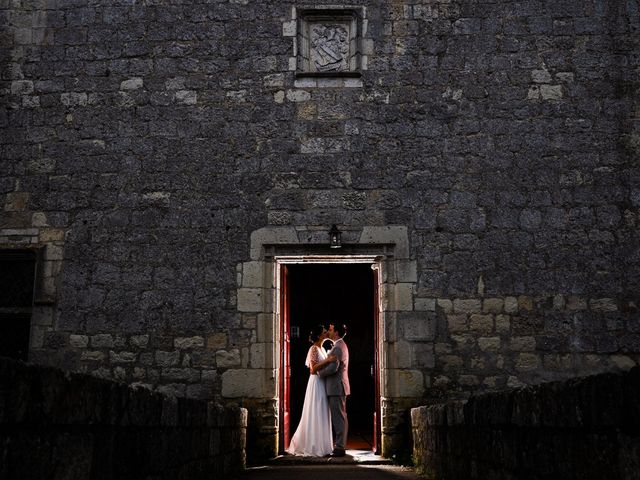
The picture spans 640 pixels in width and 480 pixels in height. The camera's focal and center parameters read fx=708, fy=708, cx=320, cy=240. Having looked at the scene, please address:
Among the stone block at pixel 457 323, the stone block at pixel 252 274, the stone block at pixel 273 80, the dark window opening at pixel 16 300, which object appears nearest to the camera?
the stone block at pixel 457 323

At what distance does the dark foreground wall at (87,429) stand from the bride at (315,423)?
3278 mm

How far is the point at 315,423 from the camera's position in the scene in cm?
701

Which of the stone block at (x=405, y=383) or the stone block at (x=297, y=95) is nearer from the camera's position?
the stone block at (x=405, y=383)

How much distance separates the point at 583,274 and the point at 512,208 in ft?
2.83

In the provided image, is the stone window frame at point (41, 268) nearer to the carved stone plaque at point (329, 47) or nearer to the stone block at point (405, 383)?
the carved stone plaque at point (329, 47)

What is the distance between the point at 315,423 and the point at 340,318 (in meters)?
4.79

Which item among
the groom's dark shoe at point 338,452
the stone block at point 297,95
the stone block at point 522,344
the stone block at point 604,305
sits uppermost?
the stone block at point 297,95

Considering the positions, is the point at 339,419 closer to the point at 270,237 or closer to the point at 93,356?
the point at 270,237

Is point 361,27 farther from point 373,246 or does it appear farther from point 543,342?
point 543,342

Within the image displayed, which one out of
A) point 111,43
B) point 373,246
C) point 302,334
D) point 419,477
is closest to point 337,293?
point 302,334

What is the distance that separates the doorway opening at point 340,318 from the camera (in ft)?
37.0

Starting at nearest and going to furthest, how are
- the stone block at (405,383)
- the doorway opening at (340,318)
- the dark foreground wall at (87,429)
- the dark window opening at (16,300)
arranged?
the dark foreground wall at (87,429) < the stone block at (405,383) < the dark window opening at (16,300) < the doorway opening at (340,318)

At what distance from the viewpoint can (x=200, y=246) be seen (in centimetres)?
652


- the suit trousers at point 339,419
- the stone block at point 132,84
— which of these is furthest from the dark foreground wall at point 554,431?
the stone block at point 132,84
